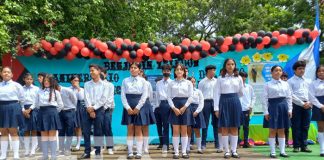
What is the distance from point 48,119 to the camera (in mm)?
6906

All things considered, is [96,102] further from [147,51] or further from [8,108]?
[147,51]

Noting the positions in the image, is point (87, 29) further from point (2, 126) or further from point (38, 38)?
point (2, 126)

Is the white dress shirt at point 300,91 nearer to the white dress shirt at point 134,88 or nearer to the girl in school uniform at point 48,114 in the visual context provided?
the white dress shirt at point 134,88

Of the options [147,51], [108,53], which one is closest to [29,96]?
[108,53]

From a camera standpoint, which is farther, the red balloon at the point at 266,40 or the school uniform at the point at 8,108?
the red balloon at the point at 266,40

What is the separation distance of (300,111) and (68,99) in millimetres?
4310

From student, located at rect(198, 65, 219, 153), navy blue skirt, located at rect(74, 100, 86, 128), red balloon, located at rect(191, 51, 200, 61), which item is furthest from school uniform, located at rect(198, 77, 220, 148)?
navy blue skirt, located at rect(74, 100, 86, 128)

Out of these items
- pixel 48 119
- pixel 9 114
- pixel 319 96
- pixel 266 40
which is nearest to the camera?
pixel 48 119

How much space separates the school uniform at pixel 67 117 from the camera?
313 inches

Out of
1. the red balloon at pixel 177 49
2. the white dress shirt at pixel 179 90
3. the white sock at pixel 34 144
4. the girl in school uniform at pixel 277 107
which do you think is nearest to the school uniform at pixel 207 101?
the red balloon at pixel 177 49

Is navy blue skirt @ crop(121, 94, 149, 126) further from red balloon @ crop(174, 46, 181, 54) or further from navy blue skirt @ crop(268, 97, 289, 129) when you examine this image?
navy blue skirt @ crop(268, 97, 289, 129)

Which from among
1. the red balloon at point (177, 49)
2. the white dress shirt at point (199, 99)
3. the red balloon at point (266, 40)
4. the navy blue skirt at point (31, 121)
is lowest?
the navy blue skirt at point (31, 121)

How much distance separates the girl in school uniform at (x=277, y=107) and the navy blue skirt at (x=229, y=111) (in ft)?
1.76

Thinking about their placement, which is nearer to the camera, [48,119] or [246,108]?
[48,119]
